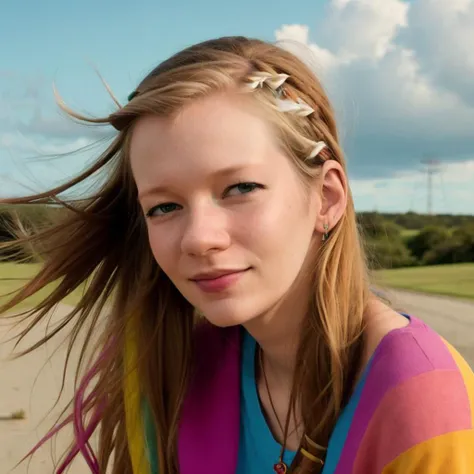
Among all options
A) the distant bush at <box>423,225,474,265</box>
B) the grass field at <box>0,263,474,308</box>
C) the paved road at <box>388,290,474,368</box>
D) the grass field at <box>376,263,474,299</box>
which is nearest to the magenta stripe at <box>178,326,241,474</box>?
the paved road at <box>388,290,474,368</box>

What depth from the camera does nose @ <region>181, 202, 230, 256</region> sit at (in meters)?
1.75

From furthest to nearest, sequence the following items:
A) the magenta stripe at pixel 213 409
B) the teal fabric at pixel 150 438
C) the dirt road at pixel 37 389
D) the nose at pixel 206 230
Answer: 1. the dirt road at pixel 37 389
2. the teal fabric at pixel 150 438
3. the magenta stripe at pixel 213 409
4. the nose at pixel 206 230

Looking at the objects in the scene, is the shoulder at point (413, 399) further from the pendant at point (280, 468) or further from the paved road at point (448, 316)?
the paved road at point (448, 316)

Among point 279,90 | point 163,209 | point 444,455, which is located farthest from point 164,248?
point 444,455

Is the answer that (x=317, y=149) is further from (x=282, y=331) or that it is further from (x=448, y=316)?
(x=448, y=316)

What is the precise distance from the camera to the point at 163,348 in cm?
244

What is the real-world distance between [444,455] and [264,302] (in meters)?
0.60

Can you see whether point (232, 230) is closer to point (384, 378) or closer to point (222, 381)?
point (384, 378)

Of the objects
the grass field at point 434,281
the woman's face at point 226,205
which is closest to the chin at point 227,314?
the woman's face at point 226,205

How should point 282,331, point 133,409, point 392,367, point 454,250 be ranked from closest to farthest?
1. point 392,367
2. point 282,331
3. point 133,409
4. point 454,250

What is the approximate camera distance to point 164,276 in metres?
2.46

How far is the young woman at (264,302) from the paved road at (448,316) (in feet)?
10.0

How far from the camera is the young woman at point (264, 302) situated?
163 centimetres

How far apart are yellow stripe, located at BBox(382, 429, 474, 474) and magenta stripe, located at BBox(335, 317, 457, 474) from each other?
0.15 meters
